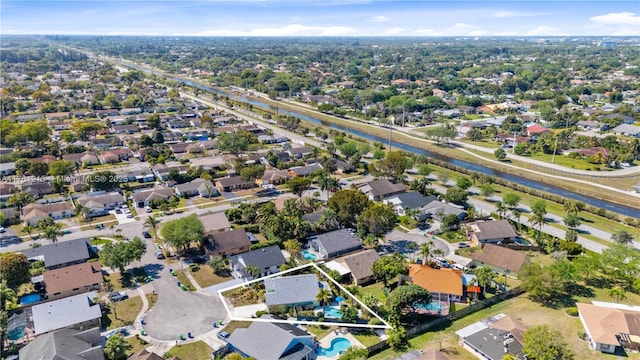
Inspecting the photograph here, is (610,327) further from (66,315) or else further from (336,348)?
(66,315)

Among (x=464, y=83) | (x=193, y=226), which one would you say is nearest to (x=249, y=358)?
(x=193, y=226)

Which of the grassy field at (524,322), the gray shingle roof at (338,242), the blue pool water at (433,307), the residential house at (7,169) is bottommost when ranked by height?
the grassy field at (524,322)

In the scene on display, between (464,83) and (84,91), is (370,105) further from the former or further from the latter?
(84,91)

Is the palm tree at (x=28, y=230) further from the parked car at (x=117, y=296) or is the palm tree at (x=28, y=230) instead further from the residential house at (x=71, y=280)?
the parked car at (x=117, y=296)

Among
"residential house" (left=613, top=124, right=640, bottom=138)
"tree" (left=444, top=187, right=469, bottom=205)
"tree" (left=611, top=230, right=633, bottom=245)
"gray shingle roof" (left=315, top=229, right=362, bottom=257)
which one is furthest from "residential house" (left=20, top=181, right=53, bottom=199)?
"residential house" (left=613, top=124, right=640, bottom=138)

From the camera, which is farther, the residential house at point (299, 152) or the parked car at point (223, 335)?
the residential house at point (299, 152)

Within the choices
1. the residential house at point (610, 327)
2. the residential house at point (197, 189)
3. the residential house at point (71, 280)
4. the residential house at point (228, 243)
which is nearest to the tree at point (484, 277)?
the residential house at point (610, 327)

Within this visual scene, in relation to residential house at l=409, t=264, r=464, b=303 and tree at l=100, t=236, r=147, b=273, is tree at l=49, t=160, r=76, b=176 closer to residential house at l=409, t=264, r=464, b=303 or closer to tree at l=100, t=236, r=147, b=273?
tree at l=100, t=236, r=147, b=273
